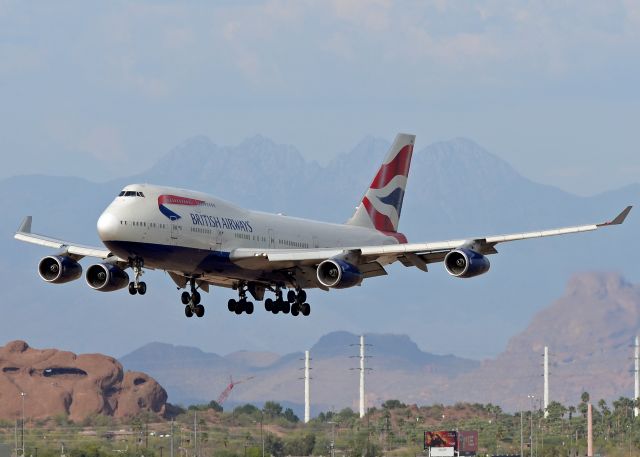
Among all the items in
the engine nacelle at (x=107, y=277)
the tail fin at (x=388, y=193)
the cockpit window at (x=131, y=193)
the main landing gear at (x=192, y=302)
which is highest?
the tail fin at (x=388, y=193)

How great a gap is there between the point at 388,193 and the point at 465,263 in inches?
869

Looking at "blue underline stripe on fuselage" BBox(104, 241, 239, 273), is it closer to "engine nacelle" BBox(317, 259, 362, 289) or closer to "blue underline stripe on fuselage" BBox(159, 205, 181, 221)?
"blue underline stripe on fuselage" BBox(159, 205, 181, 221)

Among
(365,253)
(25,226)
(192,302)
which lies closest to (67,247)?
(25,226)

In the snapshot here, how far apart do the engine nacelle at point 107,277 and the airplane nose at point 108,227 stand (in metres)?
6.64

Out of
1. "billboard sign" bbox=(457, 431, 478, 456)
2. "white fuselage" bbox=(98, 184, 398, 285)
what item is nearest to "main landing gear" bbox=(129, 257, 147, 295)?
"white fuselage" bbox=(98, 184, 398, 285)

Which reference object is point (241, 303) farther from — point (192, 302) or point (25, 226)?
point (25, 226)

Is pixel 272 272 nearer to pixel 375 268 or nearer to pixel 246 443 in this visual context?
pixel 375 268

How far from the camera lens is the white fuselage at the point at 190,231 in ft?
265

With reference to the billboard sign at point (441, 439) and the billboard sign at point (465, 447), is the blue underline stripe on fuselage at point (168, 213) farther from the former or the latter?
the billboard sign at point (465, 447)

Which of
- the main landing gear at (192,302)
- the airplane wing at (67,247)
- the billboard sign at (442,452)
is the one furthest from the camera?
the billboard sign at (442,452)

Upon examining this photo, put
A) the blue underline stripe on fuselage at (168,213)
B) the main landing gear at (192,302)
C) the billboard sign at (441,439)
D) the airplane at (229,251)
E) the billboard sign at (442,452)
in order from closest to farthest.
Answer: the airplane at (229,251), the blue underline stripe on fuselage at (168,213), the main landing gear at (192,302), the billboard sign at (442,452), the billboard sign at (441,439)

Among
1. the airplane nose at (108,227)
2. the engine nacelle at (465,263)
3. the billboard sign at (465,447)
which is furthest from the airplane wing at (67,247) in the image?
the billboard sign at (465,447)

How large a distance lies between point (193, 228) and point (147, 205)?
3132 millimetres

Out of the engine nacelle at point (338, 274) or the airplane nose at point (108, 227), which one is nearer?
the airplane nose at point (108, 227)
